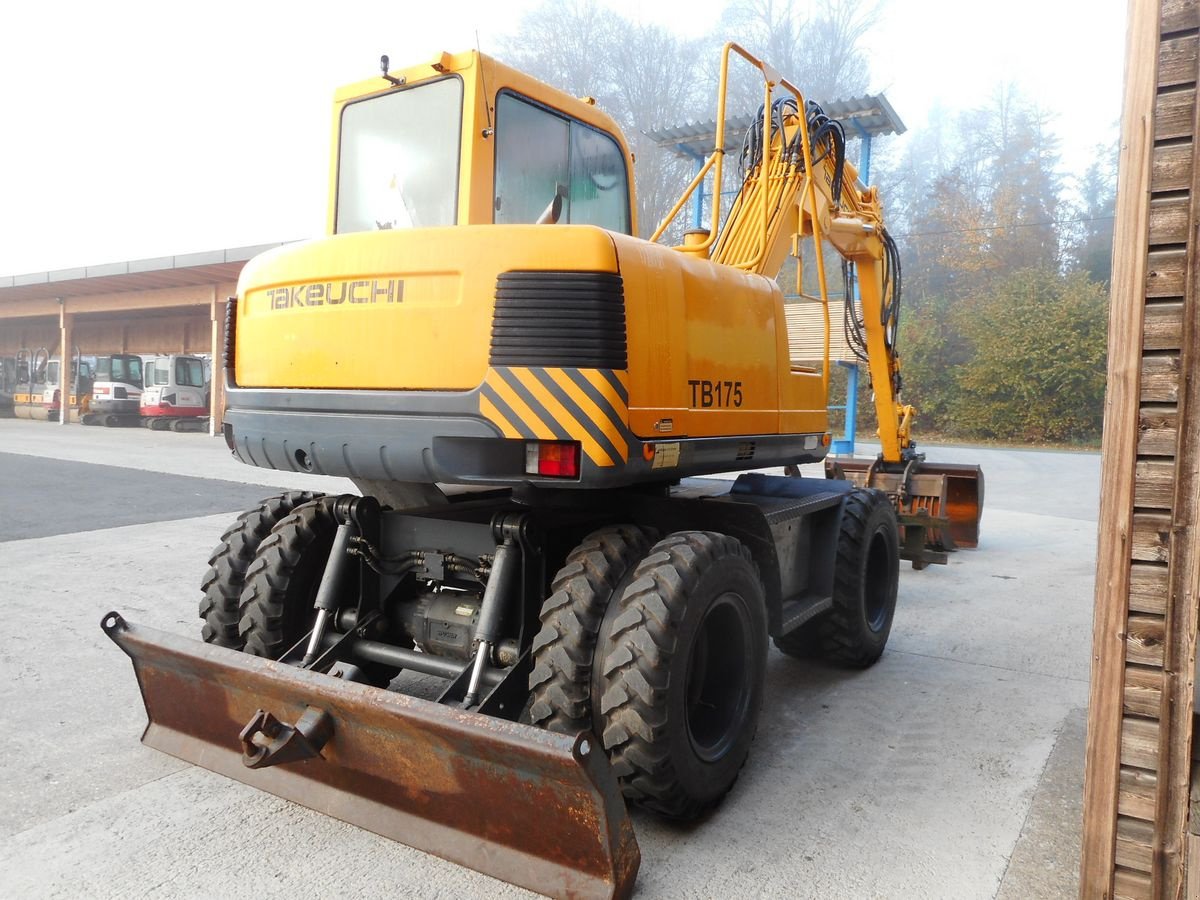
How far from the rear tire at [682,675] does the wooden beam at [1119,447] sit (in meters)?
1.23

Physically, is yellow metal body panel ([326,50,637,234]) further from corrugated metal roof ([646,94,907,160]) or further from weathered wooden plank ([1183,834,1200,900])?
corrugated metal roof ([646,94,907,160])

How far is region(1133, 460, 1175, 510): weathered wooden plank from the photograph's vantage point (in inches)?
94.0

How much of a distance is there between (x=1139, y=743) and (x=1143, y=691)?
0.49 feet

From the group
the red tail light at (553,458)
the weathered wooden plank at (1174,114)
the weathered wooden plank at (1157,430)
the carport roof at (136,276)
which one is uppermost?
the carport roof at (136,276)

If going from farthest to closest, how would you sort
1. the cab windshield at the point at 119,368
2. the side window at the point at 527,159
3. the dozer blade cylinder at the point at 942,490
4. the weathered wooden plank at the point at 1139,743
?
the cab windshield at the point at 119,368
the dozer blade cylinder at the point at 942,490
the side window at the point at 527,159
the weathered wooden plank at the point at 1139,743

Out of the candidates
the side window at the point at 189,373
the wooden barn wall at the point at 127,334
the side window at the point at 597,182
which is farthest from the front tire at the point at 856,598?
the side window at the point at 189,373

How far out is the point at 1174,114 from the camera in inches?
93.6

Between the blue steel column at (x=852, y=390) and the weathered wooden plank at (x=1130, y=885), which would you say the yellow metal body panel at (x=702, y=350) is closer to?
the weathered wooden plank at (x=1130, y=885)

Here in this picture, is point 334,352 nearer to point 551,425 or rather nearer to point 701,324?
point 551,425

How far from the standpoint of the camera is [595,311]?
3.01 meters

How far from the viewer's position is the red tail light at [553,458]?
3.05m

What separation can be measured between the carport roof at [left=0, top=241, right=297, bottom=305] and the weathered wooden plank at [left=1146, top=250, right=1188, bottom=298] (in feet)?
58.6

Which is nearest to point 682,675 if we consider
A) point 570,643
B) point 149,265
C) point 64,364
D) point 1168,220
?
point 570,643

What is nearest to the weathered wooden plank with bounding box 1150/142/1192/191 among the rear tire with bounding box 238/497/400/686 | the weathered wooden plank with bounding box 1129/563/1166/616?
the weathered wooden plank with bounding box 1129/563/1166/616
